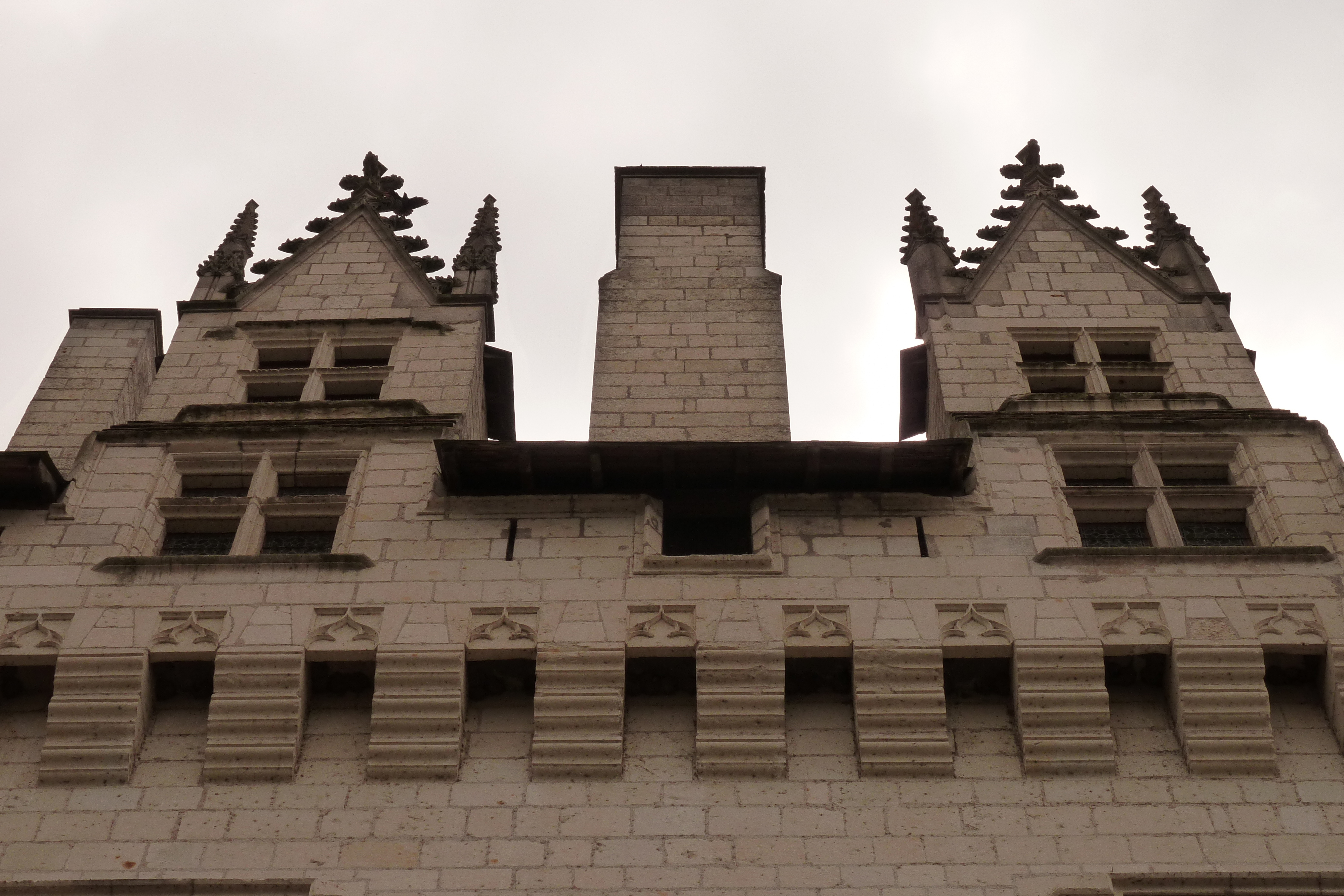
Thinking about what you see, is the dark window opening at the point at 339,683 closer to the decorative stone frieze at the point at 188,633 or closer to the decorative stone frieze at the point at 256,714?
the decorative stone frieze at the point at 256,714

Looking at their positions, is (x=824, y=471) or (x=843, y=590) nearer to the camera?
(x=843, y=590)

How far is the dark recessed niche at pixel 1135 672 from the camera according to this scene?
42.1ft

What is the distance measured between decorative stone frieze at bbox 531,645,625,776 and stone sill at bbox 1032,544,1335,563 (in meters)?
3.97

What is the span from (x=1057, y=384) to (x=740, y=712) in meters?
6.26

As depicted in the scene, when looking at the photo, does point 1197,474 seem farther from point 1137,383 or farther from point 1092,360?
point 1092,360

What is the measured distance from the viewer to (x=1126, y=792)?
1189cm

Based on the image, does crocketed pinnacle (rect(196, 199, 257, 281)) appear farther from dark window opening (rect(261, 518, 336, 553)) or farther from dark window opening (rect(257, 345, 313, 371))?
dark window opening (rect(261, 518, 336, 553))

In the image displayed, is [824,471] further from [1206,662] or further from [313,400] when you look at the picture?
[313,400]

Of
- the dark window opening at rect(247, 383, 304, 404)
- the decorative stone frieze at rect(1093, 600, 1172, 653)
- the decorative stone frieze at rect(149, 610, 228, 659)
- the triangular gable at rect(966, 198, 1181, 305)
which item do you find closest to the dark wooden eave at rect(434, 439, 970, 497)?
the decorative stone frieze at rect(1093, 600, 1172, 653)

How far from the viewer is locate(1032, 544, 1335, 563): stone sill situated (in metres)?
13.6

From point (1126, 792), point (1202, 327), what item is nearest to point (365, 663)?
point (1126, 792)

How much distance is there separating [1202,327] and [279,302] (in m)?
10.6

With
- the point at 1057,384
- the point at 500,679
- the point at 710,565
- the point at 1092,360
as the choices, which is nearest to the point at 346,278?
the point at 710,565

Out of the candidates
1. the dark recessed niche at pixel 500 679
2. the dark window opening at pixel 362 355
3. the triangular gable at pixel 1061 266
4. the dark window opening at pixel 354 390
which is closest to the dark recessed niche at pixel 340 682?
the dark recessed niche at pixel 500 679
